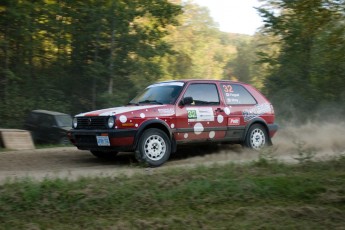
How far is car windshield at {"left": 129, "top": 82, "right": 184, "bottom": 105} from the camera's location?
9.83 meters

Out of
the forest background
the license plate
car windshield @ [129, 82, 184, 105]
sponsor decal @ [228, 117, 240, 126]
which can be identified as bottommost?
the license plate

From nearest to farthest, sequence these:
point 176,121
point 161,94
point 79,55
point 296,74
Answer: point 176,121, point 161,94, point 296,74, point 79,55

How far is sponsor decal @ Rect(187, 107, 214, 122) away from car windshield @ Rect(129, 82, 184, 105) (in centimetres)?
46

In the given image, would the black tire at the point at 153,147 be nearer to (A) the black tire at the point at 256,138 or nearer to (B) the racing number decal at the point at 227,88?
(B) the racing number decal at the point at 227,88

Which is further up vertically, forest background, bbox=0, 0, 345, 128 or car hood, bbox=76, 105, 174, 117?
forest background, bbox=0, 0, 345, 128

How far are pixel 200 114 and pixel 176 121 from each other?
668mm

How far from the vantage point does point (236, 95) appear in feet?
35.4

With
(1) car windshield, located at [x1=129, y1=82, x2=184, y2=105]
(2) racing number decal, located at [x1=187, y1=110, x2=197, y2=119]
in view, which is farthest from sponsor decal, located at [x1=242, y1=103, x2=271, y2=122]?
(1) car windshield, located at [x1=129, y1=82, x2=184, y2=105]

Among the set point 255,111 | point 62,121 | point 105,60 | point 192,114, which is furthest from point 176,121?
point 105,60

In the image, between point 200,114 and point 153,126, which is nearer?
point 153,126

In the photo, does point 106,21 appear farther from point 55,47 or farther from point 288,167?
point 288,167

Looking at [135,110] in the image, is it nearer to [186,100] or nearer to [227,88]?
[186,100]

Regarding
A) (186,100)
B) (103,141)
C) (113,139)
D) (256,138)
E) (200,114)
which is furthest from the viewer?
(256,138)

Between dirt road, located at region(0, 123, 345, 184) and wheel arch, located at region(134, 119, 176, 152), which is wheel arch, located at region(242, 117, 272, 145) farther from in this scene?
wheel arch, located at region(134, 119, 176, 152)
